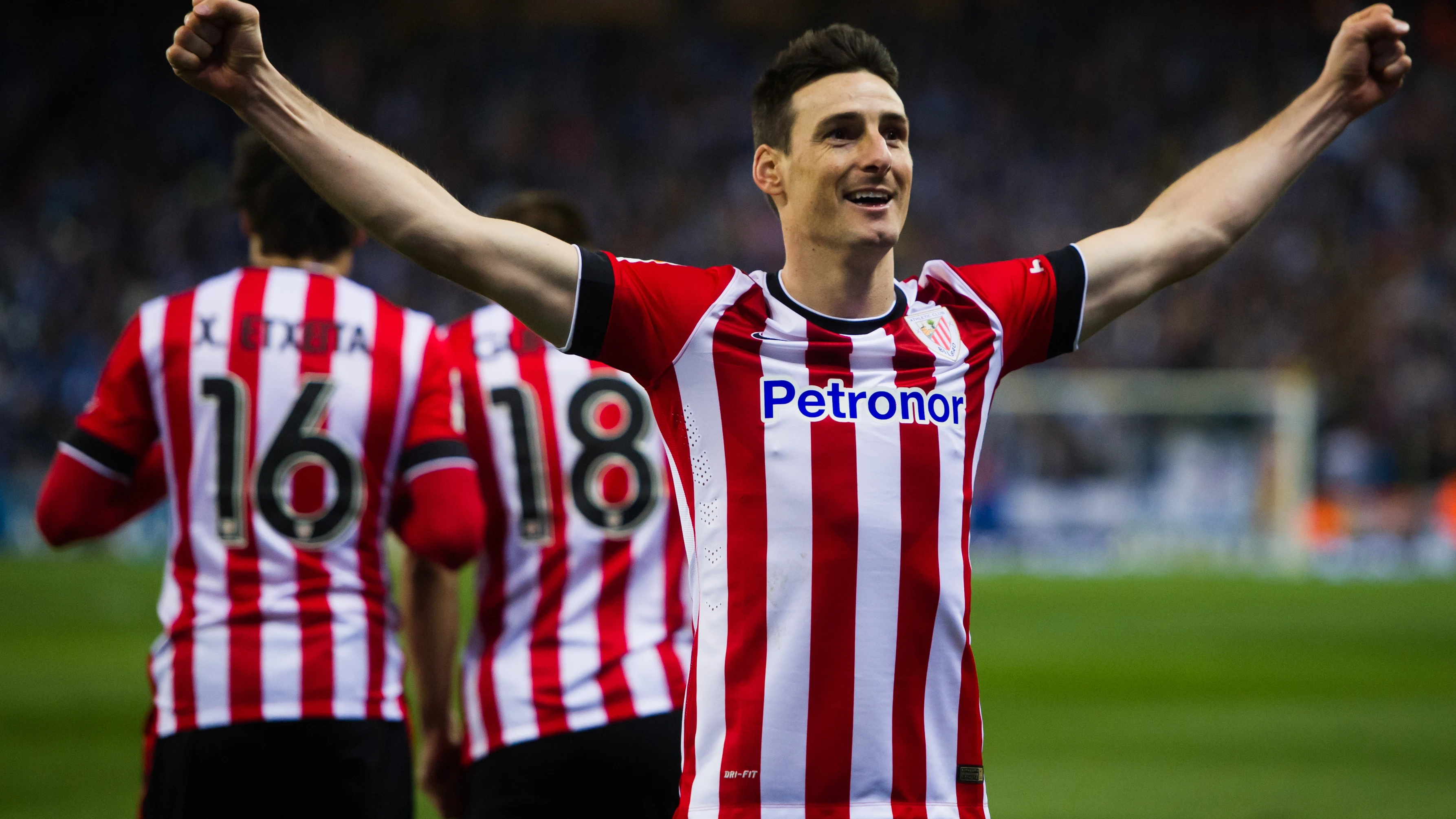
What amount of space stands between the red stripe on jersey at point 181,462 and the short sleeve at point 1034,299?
159cm

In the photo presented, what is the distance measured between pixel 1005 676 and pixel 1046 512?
316 inches

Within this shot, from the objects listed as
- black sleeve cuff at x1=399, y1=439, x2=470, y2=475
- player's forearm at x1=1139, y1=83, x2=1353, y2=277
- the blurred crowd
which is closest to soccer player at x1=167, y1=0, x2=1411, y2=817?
player's forearm at x1=1139, y1=83, x2=1353, y2=277

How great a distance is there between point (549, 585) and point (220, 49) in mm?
1507

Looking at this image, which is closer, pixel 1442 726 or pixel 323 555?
pixel 323 555

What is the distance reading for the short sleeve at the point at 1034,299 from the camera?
2.72m

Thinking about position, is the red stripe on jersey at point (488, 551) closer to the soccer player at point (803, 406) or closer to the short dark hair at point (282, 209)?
the short dark hair at point (282, 209)

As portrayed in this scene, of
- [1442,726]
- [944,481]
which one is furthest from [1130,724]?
[944,481]

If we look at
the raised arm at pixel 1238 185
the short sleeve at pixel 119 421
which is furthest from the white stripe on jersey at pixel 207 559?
the raised arm at pixel 1238 185

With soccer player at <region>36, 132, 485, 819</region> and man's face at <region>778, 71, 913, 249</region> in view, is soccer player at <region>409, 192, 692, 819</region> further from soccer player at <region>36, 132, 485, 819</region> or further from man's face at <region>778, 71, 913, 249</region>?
man's face at <region>778, 71, 913, 249</region>

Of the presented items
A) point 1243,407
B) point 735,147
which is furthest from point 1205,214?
point 735,147

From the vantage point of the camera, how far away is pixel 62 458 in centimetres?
315

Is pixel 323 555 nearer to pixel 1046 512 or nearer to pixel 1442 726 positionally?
pixel 1442 726

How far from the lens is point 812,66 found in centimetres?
267

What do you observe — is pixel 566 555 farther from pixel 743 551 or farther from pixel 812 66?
pixel 812 66
